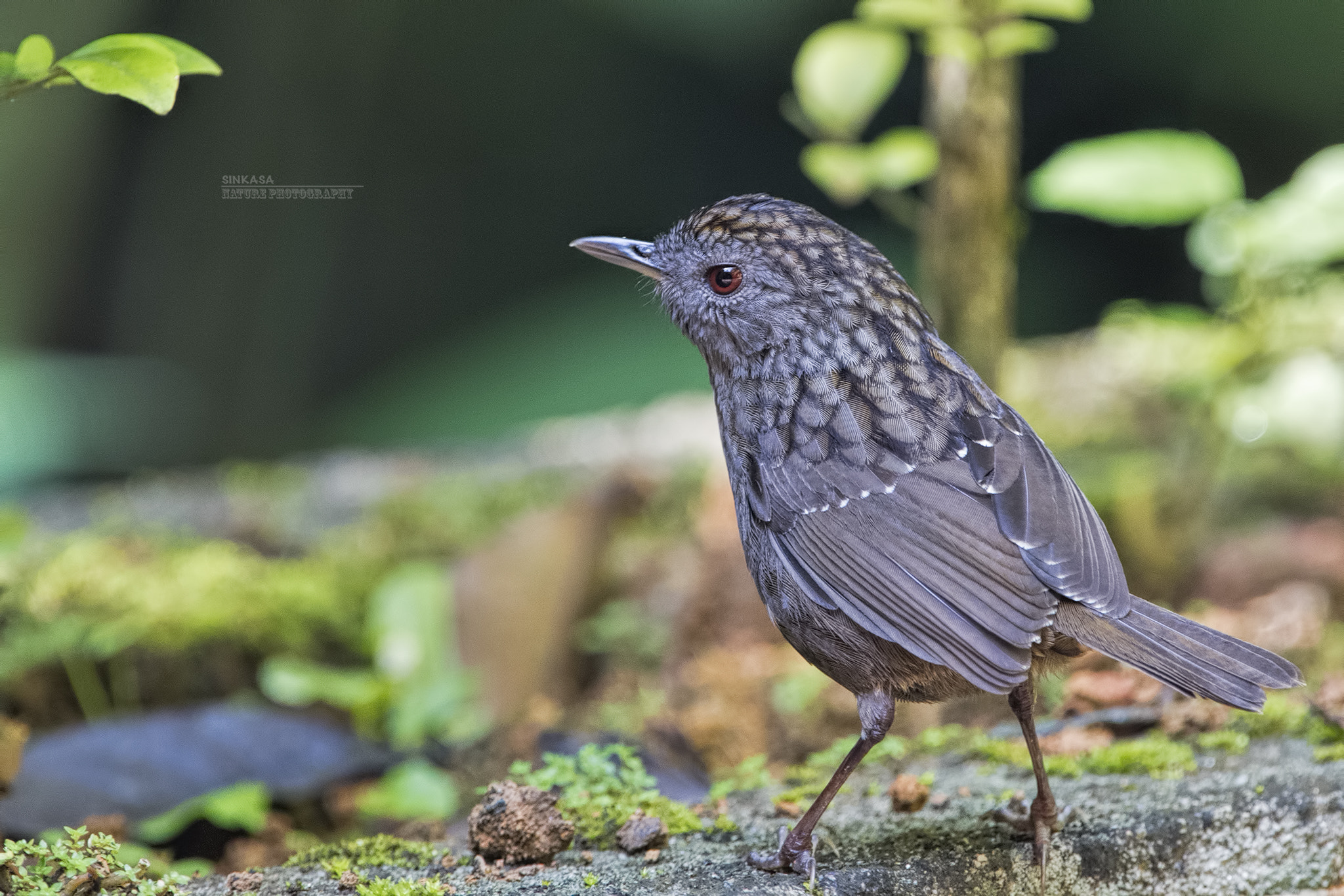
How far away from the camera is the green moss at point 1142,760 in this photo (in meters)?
2.63

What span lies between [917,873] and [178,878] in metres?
1.48

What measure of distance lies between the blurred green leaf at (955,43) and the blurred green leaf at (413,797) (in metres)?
2.59

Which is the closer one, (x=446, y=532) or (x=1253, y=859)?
(x=1253, y=859)

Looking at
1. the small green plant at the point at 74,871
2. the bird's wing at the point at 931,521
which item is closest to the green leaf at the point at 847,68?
the bird's wing at the point at 931,521

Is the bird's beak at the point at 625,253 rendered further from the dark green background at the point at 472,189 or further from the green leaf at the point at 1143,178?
the dark green background at the point at 472,189

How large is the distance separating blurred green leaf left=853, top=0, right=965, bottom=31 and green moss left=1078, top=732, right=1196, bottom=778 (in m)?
2.08

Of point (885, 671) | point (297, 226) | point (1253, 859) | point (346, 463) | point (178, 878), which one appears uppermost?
point (297, 226)

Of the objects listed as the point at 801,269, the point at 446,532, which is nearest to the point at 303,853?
the point at 801,269

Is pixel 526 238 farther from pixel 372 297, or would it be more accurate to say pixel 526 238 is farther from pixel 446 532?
pixel 446 532

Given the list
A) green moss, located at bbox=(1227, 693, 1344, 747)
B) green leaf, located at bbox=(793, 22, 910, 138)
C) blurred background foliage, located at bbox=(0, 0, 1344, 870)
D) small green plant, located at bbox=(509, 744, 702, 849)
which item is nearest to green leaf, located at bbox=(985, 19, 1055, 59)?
blurred background foliage, located at bbox=(0, 0, 1344, 870)

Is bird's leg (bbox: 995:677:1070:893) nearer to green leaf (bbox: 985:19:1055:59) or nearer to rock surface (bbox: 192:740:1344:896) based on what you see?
rock surface (bbox: 192:740:1344:896)

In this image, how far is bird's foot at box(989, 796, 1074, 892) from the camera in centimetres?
223

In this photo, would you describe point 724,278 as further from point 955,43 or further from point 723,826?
point 723,826

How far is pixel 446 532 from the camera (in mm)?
4902
